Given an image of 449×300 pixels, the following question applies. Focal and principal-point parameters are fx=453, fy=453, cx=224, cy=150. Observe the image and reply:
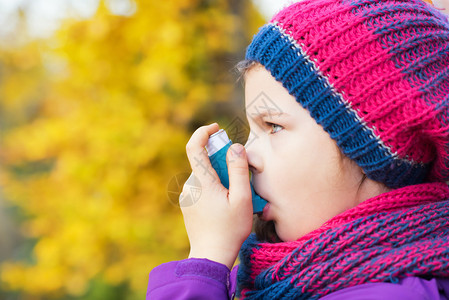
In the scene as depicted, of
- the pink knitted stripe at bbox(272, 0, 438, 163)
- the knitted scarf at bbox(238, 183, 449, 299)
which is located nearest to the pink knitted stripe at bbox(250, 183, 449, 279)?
the knitted scarf at bbox(238, 183, 449, 299)

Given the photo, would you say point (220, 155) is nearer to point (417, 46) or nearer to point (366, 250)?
point (366, 250)

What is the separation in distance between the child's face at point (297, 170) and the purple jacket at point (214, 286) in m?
0.24

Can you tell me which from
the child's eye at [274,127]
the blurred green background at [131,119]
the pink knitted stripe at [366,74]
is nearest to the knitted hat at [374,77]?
the pink knitted stripe at [366,74]

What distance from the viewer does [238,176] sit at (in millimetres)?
1349

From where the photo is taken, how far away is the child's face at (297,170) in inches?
51.7

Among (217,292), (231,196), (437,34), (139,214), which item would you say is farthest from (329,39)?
(139,214)

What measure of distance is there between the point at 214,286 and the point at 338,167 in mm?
489

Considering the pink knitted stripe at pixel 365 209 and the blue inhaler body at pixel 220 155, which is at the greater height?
the blue inhaler body at pixel 220 155

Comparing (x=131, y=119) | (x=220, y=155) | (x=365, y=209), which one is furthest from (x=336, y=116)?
(x=131, y=119)

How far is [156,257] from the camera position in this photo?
3.21 meters

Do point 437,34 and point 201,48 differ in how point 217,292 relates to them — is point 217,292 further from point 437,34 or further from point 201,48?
point 201,48

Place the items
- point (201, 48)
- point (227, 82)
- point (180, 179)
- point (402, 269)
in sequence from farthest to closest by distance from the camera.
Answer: point (227, 82) < point (201, 48) < point (180, 179) < point (402, 269)

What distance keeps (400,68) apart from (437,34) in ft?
0.63

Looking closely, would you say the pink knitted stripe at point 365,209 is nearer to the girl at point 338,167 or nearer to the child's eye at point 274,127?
the girl at point 338,167
